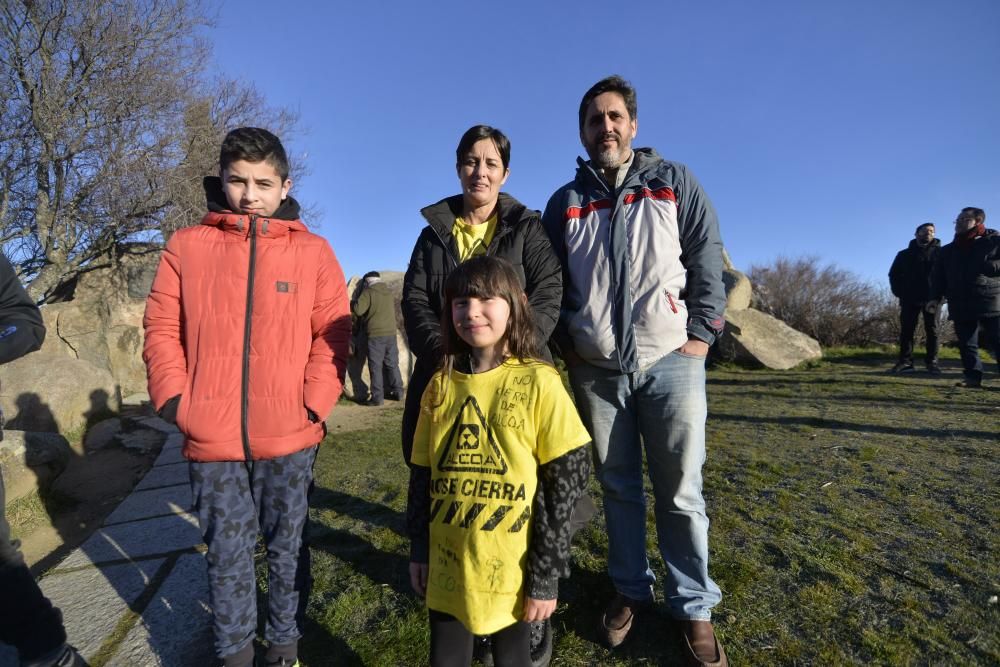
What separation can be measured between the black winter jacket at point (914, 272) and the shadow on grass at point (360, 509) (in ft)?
28.9

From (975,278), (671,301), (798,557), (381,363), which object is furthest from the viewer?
(381,363)

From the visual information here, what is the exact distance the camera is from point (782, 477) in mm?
3545

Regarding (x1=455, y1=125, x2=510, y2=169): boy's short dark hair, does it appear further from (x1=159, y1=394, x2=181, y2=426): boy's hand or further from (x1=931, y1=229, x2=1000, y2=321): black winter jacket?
(x1=931, y1=229, x2=1000, y2=321): black winter jacket

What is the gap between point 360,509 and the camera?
3475 mm

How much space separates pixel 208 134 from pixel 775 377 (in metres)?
12.9

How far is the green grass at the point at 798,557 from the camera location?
6.28ft

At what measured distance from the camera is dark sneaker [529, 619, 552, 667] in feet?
6.05

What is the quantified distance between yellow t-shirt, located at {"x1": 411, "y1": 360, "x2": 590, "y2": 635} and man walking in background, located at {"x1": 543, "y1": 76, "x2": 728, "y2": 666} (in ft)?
1.76

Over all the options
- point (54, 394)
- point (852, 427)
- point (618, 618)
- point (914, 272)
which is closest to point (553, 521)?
point (618, 618)

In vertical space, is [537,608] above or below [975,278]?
below

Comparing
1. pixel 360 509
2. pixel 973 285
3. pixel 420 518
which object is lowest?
pixel 360 509

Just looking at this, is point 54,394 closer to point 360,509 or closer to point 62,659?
point 360,509

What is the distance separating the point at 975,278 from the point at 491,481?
7.22 m

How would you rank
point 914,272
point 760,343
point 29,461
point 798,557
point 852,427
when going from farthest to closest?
point 760,343
point 914,272
point 852,427
point 29,461
point 798,557
